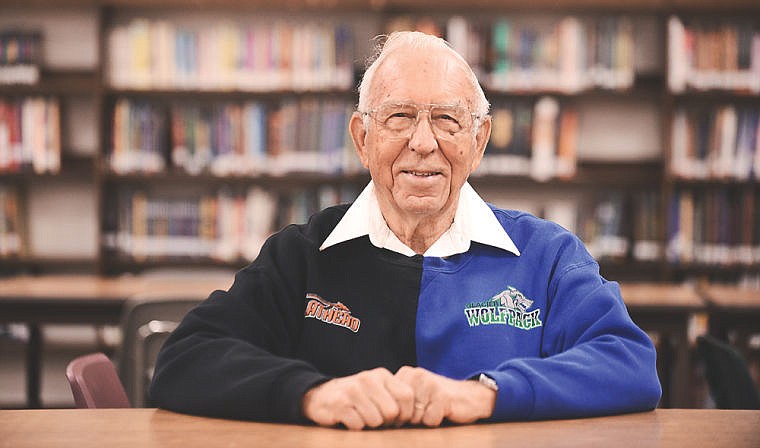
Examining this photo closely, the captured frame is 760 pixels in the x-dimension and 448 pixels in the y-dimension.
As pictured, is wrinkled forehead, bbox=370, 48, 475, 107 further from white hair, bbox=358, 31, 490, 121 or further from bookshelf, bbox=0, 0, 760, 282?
bookshelf, bbox=0, 0, 760, 282

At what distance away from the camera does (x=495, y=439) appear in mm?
1211

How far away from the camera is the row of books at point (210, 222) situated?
5.00 m

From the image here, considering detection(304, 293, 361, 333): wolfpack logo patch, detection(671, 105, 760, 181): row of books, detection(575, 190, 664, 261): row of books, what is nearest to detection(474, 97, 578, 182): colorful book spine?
detection(575, 190, 664, 261): row of books

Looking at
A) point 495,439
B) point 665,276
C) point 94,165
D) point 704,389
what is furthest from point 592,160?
point 495,439

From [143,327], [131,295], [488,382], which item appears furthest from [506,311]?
[131,295]

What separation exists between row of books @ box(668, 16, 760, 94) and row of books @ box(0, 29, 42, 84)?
3411 millimetres

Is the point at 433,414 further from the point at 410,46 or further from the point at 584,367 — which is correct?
the point at 410,46

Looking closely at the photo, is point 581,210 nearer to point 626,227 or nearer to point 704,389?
point 626,227

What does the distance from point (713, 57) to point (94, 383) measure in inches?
163

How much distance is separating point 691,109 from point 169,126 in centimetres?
286

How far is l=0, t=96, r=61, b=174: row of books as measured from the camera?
16.4 feet

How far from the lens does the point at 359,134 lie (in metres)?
1.74

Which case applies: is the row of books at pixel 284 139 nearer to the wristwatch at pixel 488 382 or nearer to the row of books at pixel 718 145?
the row of books at pixel 718 145

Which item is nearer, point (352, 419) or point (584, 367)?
point (352, 419)
